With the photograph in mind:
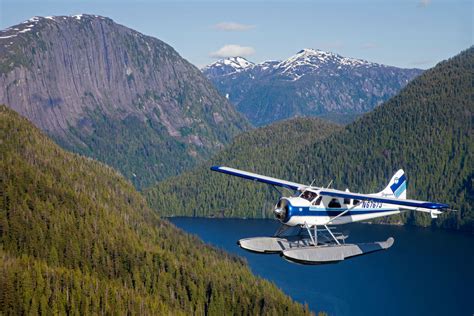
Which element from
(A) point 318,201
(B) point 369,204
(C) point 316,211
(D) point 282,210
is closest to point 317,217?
(C) point 316,211

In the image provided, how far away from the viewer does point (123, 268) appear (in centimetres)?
19150

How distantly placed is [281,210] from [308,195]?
Result: 3326 mm

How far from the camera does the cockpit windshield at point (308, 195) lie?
58906 mm

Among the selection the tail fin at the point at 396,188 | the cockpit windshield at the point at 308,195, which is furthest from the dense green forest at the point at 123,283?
the cockpit windshield at the point at 308,195

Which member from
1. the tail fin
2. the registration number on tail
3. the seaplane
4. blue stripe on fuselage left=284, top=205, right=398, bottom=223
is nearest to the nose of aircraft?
the seaplane

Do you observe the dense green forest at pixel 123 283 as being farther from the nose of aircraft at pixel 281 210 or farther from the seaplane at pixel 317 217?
the nose of aircraft at pixel 281 210

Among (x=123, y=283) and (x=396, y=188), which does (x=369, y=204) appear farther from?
(x=123, y=283)

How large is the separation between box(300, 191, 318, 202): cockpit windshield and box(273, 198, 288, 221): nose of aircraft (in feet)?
7.53

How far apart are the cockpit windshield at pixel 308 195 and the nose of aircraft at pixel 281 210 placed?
2.30 m

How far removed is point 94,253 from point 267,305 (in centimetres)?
6617

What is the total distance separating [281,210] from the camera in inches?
2259

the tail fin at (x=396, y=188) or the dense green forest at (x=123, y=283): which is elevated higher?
the tail fin at (x=396, y=188)

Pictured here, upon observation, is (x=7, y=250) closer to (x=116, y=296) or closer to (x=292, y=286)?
(x=116, y=296)

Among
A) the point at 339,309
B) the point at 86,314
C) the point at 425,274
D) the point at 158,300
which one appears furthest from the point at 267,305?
the point at 425,274
